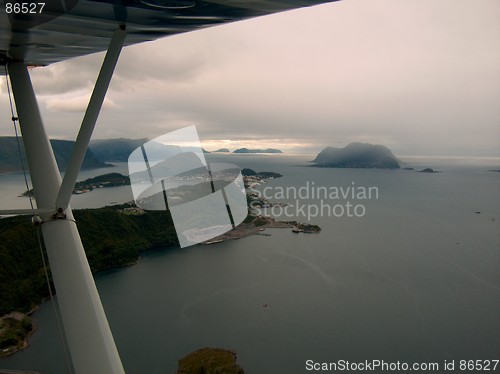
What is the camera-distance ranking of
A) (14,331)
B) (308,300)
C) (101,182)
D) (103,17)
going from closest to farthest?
1. (103,17)
2. (14,331)
3. (308,300)
4. (101,182)

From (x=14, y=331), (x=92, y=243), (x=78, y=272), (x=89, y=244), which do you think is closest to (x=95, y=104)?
(x=78, y=272)

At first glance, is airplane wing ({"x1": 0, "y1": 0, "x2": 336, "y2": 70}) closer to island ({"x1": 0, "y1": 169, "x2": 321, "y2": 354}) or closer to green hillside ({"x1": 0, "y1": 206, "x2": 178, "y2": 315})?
green hillside ({"x1": 0, "y1": 206, "x2": 178, "y2": 315})

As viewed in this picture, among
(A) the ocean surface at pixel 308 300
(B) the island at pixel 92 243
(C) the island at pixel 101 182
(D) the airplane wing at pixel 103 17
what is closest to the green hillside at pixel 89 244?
(B) the island at pixel 92 243

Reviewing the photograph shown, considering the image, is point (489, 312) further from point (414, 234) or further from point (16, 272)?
point (16, 272)

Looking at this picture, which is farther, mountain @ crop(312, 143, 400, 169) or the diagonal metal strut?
mountain @ crop(312, 143, 400, 169)

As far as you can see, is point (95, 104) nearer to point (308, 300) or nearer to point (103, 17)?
point (103, 17)

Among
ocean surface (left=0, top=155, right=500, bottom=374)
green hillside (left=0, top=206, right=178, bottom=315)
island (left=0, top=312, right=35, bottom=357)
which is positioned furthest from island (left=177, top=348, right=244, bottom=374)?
green hillside (left=0, top=206, right=178, bottom=315)
